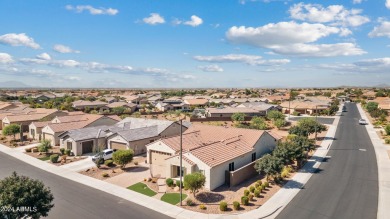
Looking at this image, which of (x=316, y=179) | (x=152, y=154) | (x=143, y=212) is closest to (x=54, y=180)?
(x=152, y=154)

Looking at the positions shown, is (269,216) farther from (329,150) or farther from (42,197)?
(329,150)

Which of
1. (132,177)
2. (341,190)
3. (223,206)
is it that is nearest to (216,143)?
(132,177)

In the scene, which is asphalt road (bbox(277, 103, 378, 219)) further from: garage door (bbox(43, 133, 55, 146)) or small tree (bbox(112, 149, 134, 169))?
garage door (bbox(43, 133, 55, 146))

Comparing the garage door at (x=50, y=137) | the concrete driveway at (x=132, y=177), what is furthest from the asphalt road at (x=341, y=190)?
the garage door at (x=50, y=137)

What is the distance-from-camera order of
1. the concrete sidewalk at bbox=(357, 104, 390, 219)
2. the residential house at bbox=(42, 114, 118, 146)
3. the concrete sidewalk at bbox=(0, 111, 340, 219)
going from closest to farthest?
1. the concrete sidewalk at bbox=(0, 111, 340, 219)
2. the concrete sidewalk at bbox=(357, 104, 390, 219)
3. the residential house at bbox=(42, 114, 118, 146)

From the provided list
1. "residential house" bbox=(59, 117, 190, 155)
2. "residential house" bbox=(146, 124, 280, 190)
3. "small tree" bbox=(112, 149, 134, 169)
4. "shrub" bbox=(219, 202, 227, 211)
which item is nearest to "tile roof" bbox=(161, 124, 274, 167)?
"residential house" bbox=(146, 124, 280, 190)

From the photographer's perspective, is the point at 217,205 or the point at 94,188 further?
the point at 94,188
